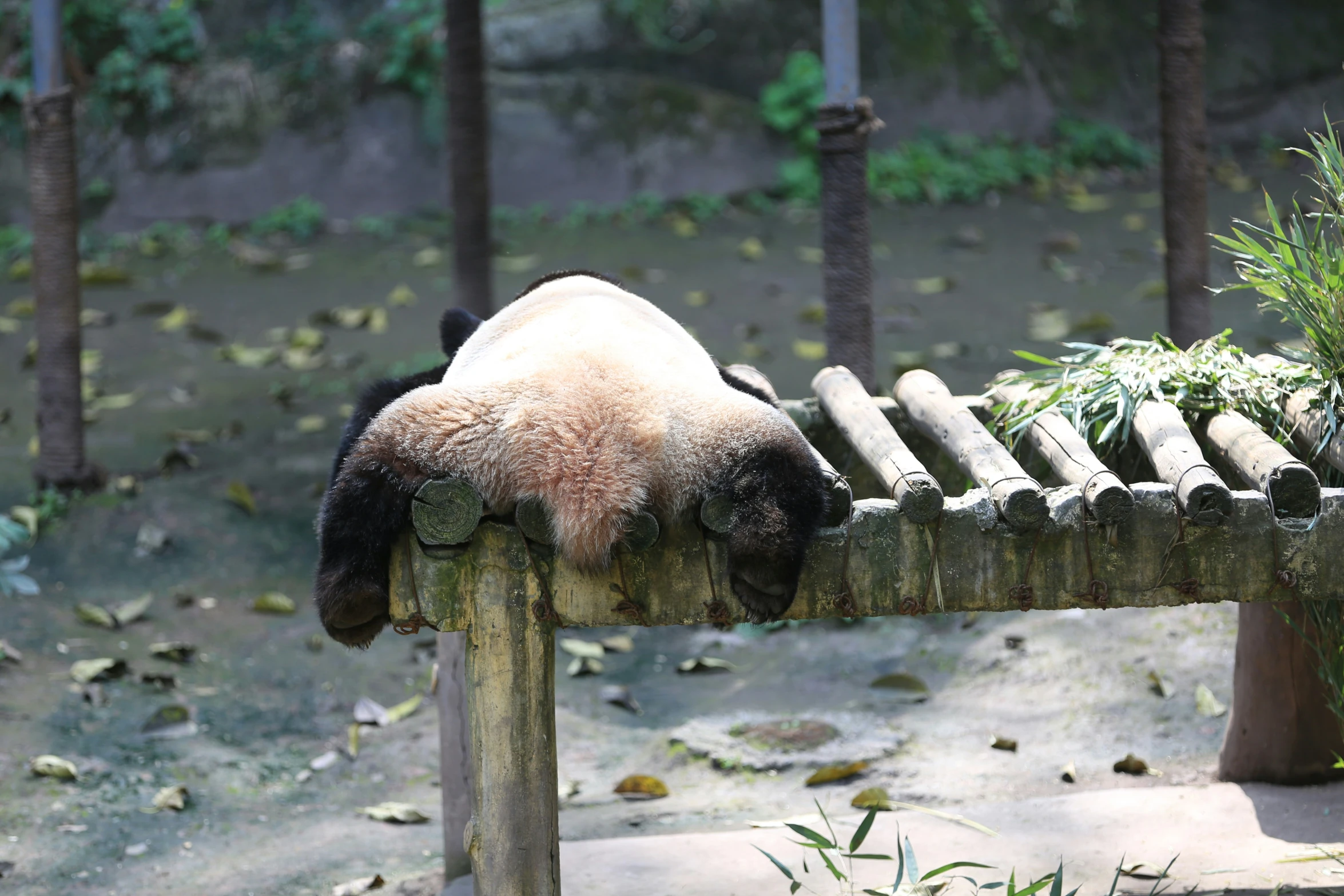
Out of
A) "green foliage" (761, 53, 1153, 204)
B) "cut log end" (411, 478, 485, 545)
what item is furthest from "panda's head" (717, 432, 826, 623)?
"green foliage" (761, 53, 1153, 204)

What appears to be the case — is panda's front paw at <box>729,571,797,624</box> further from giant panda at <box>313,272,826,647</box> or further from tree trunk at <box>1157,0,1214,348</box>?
tree trunk at <box>1157,0,1214,348</box>

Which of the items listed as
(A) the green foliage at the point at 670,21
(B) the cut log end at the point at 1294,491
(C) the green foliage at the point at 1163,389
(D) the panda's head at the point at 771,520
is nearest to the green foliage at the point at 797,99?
(A) the green foliage at the point at 670,21

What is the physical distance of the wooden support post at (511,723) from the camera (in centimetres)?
271

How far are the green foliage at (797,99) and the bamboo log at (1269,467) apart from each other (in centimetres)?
650

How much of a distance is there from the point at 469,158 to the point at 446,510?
11.6 ft

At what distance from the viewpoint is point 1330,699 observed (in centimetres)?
363

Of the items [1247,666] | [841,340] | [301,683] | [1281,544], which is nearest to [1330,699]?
[1247,666]

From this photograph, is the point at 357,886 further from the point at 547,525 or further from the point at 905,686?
the point at 905,686

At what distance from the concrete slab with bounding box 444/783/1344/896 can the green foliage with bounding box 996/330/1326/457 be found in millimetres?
1026

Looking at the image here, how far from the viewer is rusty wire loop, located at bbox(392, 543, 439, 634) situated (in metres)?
2.69

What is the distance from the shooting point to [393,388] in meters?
3.18

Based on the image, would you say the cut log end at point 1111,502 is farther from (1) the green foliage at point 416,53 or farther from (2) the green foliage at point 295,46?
(2) the green foliage at point 295,46

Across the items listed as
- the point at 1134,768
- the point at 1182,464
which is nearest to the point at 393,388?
the point at 1182,464

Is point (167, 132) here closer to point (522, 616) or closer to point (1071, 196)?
point (1071, 196)
